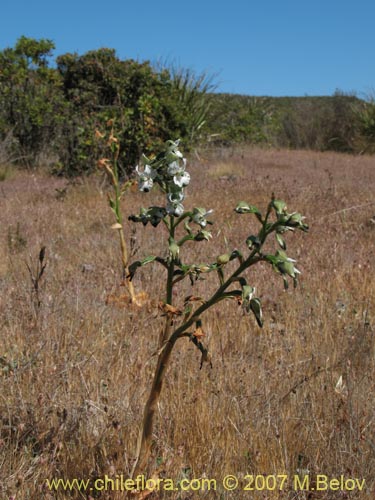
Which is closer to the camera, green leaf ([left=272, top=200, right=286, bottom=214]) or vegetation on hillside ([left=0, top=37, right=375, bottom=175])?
green leaf ([left=272, top=200, right=286, bottom=214])

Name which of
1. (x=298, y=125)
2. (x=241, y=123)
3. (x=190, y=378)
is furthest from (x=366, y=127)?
(x=190, y=378)

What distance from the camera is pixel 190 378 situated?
2.44 m

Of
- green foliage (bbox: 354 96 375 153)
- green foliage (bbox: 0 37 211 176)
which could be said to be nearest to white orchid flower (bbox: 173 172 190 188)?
green foliage (bbox: 0 37 211 176)

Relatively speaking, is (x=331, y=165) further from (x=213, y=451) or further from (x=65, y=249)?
(x=213, y=451)

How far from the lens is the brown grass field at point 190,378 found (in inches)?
73.9

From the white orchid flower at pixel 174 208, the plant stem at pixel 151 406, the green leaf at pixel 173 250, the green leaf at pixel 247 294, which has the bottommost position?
the plant stem at pixel 151 406

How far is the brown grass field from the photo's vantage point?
1876mm

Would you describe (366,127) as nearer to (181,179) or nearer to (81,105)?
(81,105)

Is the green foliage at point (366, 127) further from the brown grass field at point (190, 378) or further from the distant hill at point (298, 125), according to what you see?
the brown grass field at point (190, 378)

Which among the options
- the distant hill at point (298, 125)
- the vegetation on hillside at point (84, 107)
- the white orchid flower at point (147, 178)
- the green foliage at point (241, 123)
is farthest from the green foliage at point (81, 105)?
the white orchid flower at point (147, 178)

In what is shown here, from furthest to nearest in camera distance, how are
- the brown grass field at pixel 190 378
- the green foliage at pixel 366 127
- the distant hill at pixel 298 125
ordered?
the distant hill at pixel 298 125 < the green foliage at pixel 366 127 < the brown grass field at pixel 190 378

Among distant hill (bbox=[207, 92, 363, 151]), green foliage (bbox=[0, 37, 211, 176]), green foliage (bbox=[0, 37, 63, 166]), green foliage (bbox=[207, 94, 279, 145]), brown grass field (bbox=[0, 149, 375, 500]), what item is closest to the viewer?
brown grass field (bbox=[0, 149, 375, 500])

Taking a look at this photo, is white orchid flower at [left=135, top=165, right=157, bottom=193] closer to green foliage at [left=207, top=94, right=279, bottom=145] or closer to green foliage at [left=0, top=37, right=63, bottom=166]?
green foliage at [left=0, top=37, right=63, bottom=166]

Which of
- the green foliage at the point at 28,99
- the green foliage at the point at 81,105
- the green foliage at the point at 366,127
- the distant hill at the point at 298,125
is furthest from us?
the distant hill at the point at 298,125
